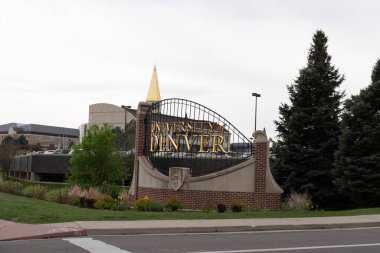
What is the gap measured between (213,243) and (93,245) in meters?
2.32

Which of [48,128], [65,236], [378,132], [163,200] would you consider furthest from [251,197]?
[48,128]

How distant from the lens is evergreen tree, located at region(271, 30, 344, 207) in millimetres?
26156

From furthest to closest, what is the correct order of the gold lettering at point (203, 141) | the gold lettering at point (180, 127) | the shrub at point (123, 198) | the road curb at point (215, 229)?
the shrub at point (123, 198), the gold lettering at point (180, 127), the gold lettering at point (203, 141), the road curb at point (215, 229)

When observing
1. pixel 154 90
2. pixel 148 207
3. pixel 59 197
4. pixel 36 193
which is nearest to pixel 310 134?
pixel 148 207

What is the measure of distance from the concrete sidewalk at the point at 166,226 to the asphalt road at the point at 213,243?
39 centimetres

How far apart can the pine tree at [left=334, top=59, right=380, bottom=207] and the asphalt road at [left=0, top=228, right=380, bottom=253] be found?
11093 millimetres

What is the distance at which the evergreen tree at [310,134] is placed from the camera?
85.8ft

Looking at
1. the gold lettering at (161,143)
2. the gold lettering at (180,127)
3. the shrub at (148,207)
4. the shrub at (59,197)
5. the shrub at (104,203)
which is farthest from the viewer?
the gold lettering at (161,143)

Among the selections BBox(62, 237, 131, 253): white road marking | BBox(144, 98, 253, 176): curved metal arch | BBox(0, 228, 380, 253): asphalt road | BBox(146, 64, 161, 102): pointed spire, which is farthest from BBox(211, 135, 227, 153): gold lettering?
BBox(146, 64, 161, 102): pointed spire

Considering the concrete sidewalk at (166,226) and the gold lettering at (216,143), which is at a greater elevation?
the gold lettering at (216,143)

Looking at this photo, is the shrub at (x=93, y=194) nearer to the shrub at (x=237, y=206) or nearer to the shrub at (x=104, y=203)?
the shrub at (x=104, y=203)

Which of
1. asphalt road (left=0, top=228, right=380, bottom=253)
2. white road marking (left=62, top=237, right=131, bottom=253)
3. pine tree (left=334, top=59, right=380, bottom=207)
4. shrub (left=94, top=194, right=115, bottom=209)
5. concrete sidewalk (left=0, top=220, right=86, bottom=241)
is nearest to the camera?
white road marking (left=62, top=237, right=131, bottom=253)

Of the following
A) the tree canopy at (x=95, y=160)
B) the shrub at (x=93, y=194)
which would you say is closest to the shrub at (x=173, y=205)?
the shrub at (x=93, y=194)

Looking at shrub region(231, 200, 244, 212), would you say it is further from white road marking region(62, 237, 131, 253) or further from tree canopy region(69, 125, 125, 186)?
white road marking region(62, 237, 131, 253)
